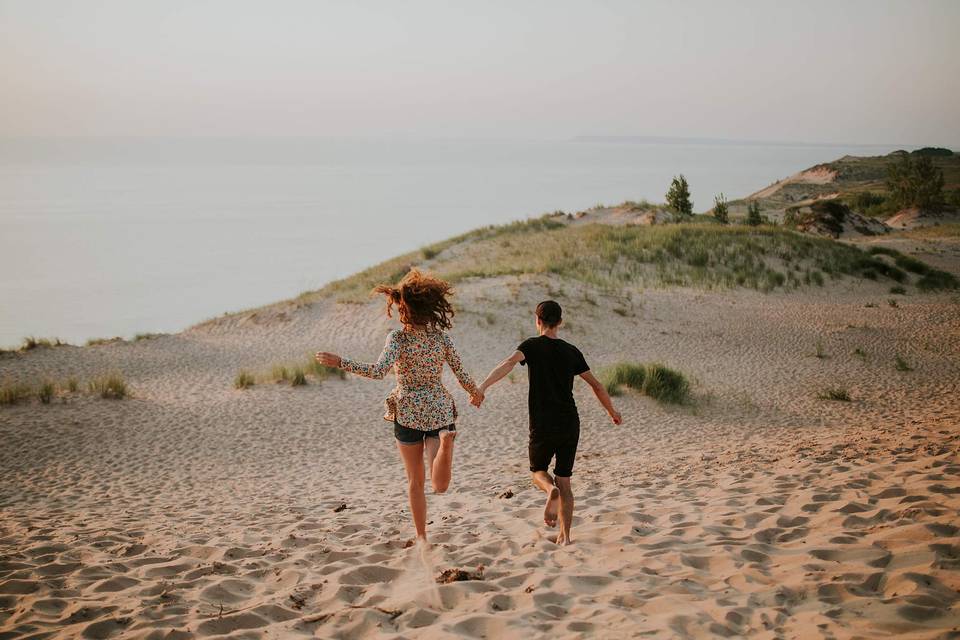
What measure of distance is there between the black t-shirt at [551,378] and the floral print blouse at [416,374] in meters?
0.62

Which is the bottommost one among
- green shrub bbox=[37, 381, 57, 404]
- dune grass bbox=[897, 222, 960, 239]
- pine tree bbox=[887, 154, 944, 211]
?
green shrub bbox=[37, 381, 57, 404]

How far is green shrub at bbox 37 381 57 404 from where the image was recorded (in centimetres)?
1166

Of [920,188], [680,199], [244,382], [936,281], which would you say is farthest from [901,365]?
[920,188]

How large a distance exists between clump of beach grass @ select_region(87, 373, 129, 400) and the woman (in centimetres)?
960

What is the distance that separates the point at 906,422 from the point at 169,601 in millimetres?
9367

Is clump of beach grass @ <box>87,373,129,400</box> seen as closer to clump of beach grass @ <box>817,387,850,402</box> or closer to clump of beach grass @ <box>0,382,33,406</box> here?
clump of beach grass @ <box>0,382,33,406</box>

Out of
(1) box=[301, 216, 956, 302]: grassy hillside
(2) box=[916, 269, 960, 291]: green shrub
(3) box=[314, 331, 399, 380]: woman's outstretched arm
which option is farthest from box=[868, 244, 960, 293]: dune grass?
(3) box=[314, 331, 399, 380]: woman's outstretched arm

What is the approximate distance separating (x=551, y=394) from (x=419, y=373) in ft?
3.21

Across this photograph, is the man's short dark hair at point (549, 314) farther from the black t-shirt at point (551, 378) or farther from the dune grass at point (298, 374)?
the dune grass at point (298, 374)

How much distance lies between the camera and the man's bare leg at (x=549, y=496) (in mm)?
4949

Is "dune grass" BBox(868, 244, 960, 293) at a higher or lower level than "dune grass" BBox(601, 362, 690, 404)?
higher

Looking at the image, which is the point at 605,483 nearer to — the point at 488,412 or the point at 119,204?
the point at 488,412

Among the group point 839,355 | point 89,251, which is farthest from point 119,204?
point 839,355

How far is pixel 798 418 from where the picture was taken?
420 inches
